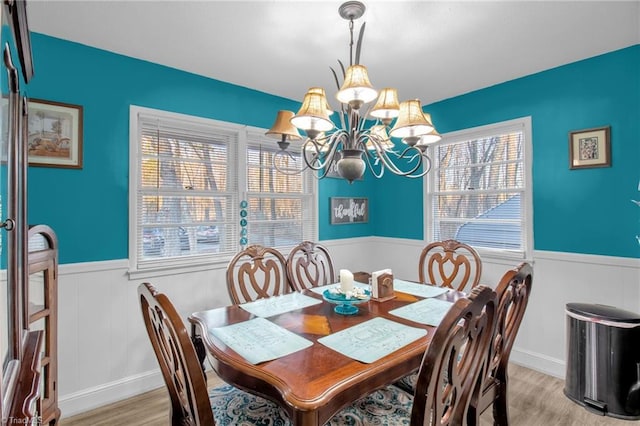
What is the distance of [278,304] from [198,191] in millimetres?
1375

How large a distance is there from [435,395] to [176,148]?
8.35 ft

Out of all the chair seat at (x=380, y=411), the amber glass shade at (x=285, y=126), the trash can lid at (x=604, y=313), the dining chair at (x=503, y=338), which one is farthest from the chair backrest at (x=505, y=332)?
the amber glass shade at (x=285, y=126)

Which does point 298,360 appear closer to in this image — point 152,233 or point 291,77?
point 152,233

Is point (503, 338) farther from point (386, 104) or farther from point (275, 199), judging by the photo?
point (275, 199)


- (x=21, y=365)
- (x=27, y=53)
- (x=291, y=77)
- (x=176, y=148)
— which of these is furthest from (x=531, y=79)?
(x=21, y=365)

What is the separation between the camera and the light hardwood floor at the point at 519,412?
2088mm

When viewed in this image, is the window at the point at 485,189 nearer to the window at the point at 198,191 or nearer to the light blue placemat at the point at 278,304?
the window at the point at 198,191

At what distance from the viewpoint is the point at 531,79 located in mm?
2818

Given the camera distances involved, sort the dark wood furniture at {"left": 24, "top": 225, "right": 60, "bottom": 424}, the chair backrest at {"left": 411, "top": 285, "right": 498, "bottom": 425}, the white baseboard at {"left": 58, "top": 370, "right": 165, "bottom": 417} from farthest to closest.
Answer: the white baseboard at {"left": 58, "top": 370, "right": 165, "bottom": 417}
the dark wood furniture at {"left": 24, "top": 225, "right": 60, "bottom": 424}
the chair backrest at {"left": 411, "top": 285, "right": 498, "bottom": 425}

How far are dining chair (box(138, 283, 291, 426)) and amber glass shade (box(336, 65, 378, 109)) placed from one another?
113 cm

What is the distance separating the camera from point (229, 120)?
117 inches

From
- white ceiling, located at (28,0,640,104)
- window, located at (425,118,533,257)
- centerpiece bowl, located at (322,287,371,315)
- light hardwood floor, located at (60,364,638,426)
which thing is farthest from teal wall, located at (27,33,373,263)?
window, located at (425,118,533,257)

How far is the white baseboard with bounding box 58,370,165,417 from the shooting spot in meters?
2.17

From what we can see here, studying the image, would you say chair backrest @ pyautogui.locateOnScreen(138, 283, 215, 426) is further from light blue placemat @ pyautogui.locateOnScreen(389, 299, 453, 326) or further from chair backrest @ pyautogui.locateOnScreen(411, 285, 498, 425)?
light blue placemat @ pyautogui.locateOnScreen(389, 299, 453, 326)
